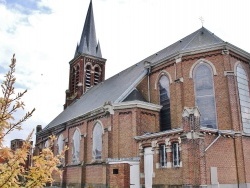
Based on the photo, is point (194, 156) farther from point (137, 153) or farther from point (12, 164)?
point (12, 164)

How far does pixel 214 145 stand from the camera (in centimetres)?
1530

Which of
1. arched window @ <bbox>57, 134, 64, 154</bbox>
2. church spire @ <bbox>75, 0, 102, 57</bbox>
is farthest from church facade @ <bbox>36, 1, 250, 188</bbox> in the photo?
church spire @ <bbox>75, 0, 102, 57</bbox>

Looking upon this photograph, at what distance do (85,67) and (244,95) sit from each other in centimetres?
2330

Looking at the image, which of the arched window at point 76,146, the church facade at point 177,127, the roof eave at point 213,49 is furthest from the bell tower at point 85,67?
the roof eave at point 213,49

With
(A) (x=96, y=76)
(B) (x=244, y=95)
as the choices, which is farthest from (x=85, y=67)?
(B) (x=244, y=95)

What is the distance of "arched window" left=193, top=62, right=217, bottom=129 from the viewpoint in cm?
1806

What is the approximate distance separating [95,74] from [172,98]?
65.9 ft

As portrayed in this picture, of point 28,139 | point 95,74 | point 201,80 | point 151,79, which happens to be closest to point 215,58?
point 201,80

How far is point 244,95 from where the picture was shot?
1884cm

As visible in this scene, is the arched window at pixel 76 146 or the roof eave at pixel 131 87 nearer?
the roof eave at pixel 131 87

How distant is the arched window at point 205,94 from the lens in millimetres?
18062

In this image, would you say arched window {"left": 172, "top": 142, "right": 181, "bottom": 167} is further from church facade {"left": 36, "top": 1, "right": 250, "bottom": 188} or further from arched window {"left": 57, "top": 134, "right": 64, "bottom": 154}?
arched window {"left": 57, "top": 134, "right": 64, "bottom": 154}

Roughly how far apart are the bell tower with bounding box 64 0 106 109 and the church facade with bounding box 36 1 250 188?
12242 mm

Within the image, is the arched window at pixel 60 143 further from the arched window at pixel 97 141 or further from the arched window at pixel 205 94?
the arched window at pixel 205 94
